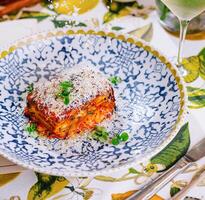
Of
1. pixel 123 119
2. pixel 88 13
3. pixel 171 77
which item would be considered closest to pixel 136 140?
pixel 123 119

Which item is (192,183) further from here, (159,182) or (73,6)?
(73,6)

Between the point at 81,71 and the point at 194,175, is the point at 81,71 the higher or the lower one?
the higher one

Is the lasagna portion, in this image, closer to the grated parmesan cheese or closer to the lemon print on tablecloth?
the grated parmesan cheese

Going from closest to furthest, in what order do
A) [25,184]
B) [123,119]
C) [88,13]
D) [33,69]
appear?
[25,184]
[123,119]
[33,69]
[88,13]

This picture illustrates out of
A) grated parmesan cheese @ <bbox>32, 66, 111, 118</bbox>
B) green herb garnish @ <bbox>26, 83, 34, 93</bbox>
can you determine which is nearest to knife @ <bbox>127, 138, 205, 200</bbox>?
grated parmesan cheese @ <bbox>32, 66, 111, 118</bbox>

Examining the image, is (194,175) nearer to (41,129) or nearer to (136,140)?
(136,140)

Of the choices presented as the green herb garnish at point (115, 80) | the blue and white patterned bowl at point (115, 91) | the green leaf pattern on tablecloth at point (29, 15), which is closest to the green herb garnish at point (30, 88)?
the blue and white patterned bowl at point (115, 91)

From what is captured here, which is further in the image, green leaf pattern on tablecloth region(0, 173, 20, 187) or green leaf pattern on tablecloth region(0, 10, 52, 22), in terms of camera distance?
green leaf pattern on tablecloth region(0, 10, 52, 22)

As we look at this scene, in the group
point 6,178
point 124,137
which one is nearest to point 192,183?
point 124,137
